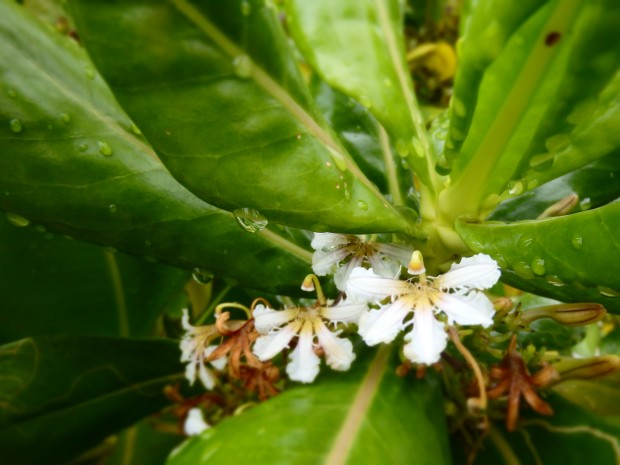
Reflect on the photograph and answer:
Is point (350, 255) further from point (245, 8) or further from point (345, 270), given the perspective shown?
point (245, 8)

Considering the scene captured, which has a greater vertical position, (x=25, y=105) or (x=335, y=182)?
(x=25, y=105)

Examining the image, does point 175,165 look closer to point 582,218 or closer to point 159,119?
point 159,119

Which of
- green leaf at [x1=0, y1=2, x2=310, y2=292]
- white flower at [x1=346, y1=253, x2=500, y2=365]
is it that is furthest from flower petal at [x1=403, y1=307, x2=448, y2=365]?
green leaf at [x1=0, y1=2, x2=310, y2=292]

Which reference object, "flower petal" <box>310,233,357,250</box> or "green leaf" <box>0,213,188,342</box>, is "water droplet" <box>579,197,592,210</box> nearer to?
"flower petal" <box>310,233,357,250</box>

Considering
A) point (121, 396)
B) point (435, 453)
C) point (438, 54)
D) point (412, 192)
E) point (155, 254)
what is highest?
point (438, 54)

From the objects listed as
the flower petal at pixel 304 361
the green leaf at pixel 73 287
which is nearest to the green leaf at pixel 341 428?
Result: the flower petal at pixel 304 361

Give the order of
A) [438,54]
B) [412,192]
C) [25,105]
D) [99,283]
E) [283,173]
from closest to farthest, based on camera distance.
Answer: [283,173]
[25,105]
[412,192]
[99,283]
[438,54]

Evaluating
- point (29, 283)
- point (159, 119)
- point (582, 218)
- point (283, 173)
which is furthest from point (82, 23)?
point (29, 283)
